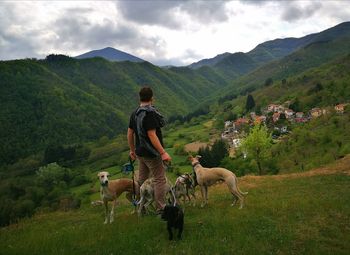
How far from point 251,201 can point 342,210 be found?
3.41m

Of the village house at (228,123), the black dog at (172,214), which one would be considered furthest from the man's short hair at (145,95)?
the village house at (228,123)

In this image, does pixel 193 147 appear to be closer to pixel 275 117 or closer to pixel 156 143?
pixel 275 117

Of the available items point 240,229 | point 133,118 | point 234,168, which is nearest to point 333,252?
point 240,229

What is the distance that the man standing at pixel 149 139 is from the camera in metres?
8.95

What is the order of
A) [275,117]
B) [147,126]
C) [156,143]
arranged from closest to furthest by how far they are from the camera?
1. [156,143]
2. [147,126]
3. [275,117]

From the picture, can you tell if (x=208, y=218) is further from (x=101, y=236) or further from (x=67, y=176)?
(x=67, y=176)

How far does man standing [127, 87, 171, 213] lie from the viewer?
29.4 ft

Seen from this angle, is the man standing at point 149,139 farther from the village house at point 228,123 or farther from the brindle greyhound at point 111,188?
the village house at point 228,123

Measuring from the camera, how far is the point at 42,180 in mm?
92938

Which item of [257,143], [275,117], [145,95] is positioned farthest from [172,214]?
[275,117]

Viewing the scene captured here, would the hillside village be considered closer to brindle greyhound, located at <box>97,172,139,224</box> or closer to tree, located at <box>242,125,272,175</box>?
tree, located at <box>242,125,272,175</box>

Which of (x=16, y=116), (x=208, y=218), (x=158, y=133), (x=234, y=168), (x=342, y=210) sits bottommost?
(x=234, y=168)

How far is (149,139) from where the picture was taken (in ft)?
30.3

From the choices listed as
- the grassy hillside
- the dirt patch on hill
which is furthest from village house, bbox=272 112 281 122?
the grassy hillside
